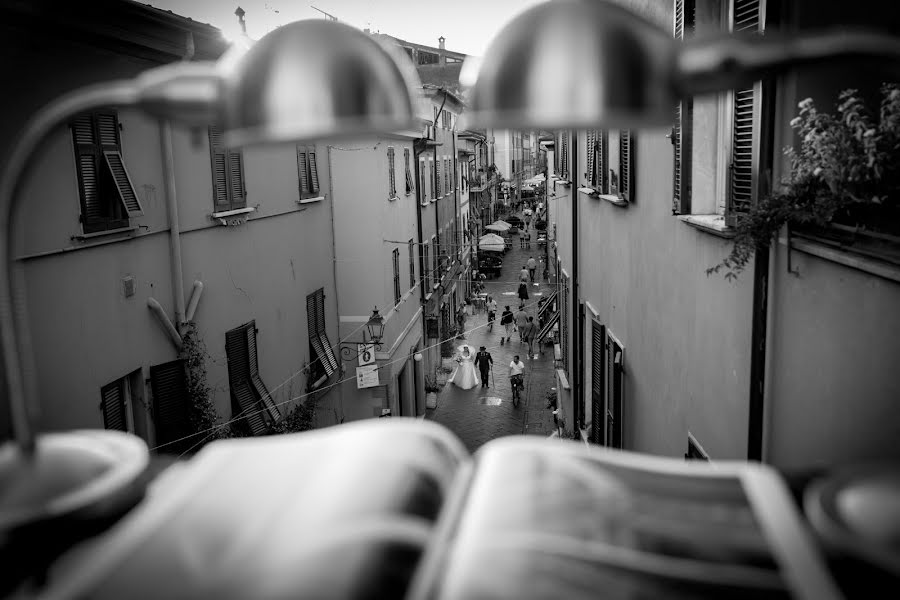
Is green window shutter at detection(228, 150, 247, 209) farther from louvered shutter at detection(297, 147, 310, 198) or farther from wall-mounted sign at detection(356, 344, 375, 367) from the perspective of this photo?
wall-mounted sign at detection(356, 344, 375, 367)

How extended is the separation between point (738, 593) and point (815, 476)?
67cm

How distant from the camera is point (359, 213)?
1827 cm

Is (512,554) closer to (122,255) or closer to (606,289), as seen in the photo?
(122,255)

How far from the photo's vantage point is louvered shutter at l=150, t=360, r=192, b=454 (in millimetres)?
9430

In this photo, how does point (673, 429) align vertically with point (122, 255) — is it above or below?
below

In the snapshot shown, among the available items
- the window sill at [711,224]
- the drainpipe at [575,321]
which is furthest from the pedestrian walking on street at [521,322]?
the window sill at [711,224]

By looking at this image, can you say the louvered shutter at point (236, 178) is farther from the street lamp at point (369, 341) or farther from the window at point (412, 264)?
the window at point (412, 264)

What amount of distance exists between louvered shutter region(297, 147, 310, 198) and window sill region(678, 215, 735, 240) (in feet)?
30.2

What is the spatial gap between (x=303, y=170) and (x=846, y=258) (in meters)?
12.2

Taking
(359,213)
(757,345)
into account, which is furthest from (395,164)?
(757,345)

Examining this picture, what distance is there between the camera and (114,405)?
343 inches

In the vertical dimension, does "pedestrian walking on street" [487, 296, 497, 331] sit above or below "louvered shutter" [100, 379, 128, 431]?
below

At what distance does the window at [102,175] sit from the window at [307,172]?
6041 millimetres

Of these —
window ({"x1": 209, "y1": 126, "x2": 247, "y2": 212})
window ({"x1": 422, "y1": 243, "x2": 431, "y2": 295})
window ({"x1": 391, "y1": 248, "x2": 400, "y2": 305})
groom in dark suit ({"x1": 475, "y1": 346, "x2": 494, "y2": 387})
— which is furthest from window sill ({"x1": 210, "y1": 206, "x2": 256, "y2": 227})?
window ({"x1": 422, "y1": 243, "x2": 431, "y2": 295})
